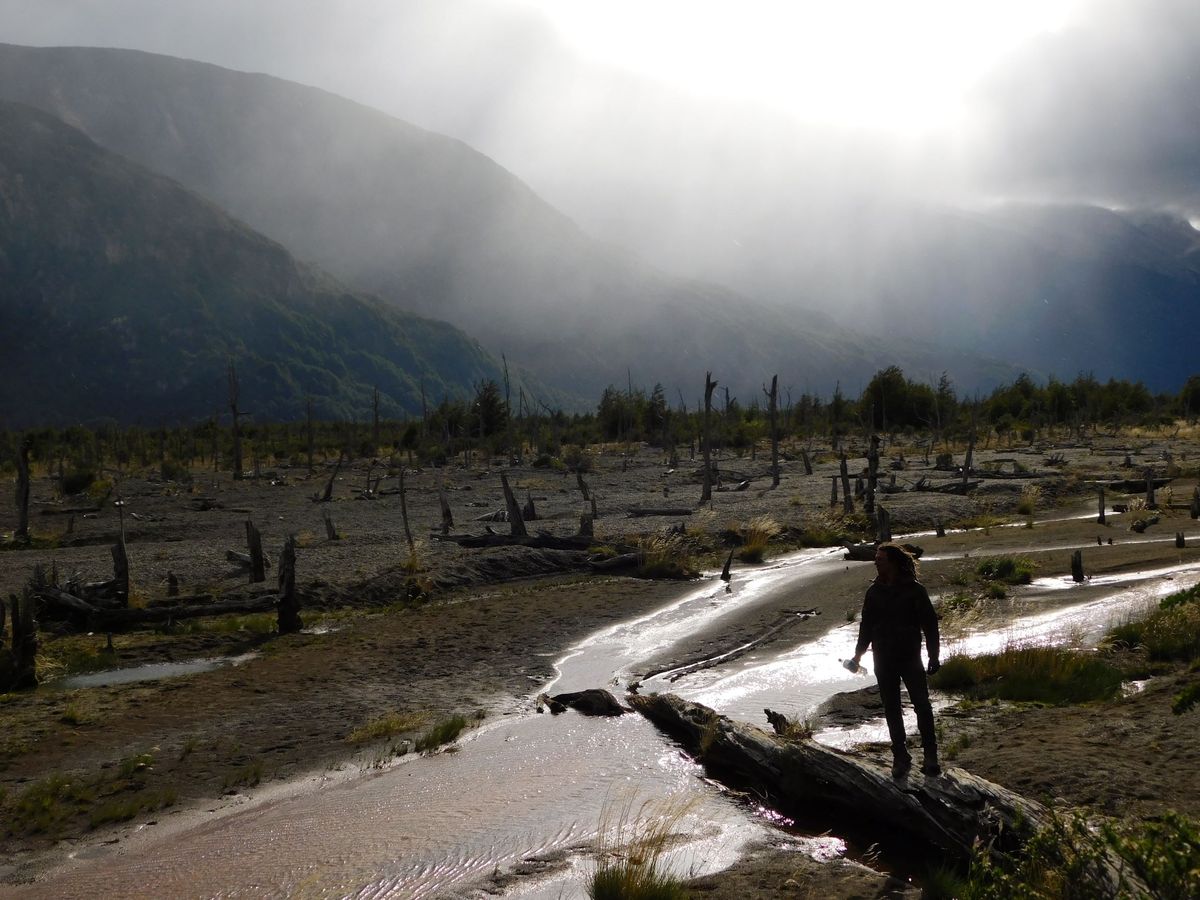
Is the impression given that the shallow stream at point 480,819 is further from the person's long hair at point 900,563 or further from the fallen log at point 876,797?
the person's long hair at point 900,563

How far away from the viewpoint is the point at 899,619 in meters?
9.38

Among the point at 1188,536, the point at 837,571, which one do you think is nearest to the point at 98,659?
the point at 837,571

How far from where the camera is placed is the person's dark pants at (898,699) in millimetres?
9406

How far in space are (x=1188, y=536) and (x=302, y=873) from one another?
1120 inches

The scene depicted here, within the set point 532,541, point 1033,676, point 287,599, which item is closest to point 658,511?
point 532,541

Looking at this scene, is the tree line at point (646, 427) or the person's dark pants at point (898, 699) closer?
the person's dark pants at point (898, 699)

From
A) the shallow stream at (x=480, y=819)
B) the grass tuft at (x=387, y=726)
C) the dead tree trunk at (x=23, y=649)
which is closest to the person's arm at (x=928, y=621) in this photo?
the shallow stream at (x=480, y=819)

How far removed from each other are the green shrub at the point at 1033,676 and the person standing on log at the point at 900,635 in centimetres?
488

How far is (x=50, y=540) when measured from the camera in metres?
34.4

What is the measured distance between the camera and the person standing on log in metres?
9.34

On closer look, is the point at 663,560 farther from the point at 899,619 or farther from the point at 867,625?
the point at 899,619

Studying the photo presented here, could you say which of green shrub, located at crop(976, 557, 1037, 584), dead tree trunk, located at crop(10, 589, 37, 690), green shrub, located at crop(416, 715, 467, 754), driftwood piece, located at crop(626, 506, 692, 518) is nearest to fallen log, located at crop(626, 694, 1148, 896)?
green shrub, located at crop(416, 715, 467, 754)

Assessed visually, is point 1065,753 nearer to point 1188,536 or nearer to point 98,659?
point 98,659

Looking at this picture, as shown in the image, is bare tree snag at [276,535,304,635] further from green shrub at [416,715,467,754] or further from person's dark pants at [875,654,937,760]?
person's dark pants at [875,654,937,760]
